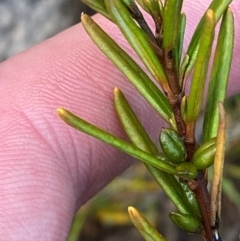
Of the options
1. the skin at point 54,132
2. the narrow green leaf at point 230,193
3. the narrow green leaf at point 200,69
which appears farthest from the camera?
the narrow green leaf at point 230,193

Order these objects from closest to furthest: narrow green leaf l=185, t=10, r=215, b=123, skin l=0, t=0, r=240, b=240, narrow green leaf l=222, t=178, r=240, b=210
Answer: narrow green leaf l=185, t=10, r=215, b=123 → skin l=0, t=0, r=240, b=240 → narrow green leaf l=222, t=178, r=240, b=210

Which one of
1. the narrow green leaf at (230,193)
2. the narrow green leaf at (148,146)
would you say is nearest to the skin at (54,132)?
the narrow green leaf at (148,146)

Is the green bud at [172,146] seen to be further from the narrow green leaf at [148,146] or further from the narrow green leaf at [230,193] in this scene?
the narrow green leaf at [230,193]

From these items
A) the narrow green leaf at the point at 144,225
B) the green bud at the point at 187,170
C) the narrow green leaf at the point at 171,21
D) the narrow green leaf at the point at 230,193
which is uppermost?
the narrow green leaf at the point at 171,21

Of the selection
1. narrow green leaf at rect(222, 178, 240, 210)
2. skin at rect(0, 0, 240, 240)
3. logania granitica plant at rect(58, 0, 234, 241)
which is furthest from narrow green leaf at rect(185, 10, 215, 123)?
narrow green leaf at rect(222, 178, 240, 210)

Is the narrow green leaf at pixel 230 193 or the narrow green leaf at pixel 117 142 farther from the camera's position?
the narrow green leaf at pixel 230 193

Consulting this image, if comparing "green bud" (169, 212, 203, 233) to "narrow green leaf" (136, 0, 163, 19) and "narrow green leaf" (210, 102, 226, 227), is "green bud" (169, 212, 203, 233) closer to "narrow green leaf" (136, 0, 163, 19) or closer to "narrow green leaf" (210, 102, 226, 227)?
"narrow green leaf" (210, 102, 226, 227)

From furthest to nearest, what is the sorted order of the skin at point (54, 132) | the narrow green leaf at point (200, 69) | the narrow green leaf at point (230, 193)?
the narrow green leaf at point (230, 193) → the skin at point (54, 132) → the narrow green leaf at point (200, 69)
